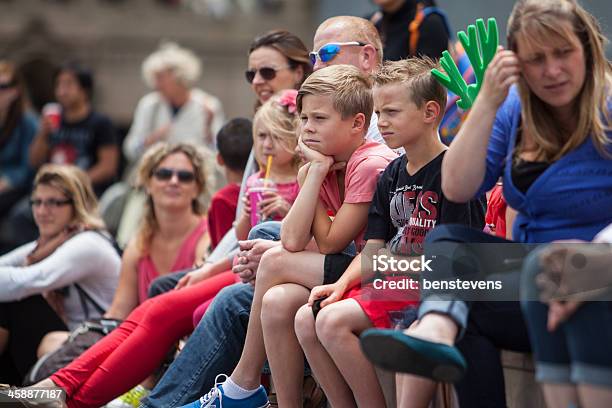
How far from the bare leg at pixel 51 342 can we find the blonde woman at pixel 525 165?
2.73 m

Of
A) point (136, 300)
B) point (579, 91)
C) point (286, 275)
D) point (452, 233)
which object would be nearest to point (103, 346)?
point (136, 300)

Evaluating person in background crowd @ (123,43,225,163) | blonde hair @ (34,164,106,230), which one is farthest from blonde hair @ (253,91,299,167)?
person in background crowd @ (123,43,225,163)

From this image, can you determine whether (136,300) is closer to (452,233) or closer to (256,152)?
(256,152)

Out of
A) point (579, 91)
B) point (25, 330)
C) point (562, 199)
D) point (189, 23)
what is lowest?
point (25, 330)

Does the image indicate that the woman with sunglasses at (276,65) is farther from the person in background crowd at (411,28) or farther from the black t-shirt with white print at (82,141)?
the black t-shirt with white print at (82,141)

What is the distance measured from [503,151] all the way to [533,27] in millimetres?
408

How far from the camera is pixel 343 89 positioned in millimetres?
4316

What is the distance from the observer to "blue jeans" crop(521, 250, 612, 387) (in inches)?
110

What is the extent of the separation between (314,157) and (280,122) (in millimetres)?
860

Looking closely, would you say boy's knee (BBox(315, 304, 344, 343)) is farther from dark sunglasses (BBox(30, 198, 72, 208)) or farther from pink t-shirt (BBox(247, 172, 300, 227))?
dark sunglasses (BBox(30, 198, 72, 208))

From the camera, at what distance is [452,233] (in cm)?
335

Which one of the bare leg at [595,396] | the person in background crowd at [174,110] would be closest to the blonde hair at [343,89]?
the bare leg at [595,396]

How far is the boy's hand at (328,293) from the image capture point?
3855 mm

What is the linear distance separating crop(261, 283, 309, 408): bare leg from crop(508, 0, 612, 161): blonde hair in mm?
1076
